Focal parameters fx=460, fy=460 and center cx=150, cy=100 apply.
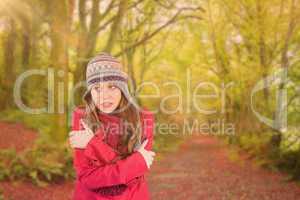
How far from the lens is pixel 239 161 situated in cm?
1581

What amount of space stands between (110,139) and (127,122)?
17 centimetres

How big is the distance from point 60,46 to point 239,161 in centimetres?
792

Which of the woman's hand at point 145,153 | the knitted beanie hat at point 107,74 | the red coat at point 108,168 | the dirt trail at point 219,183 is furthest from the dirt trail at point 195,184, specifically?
the woman's hand at point 145,153

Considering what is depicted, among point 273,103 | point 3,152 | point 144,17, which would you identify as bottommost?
point 3,152

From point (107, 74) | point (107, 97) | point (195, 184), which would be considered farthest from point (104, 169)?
point (195, 184)

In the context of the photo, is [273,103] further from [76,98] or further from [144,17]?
[144,17]

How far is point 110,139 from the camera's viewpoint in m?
3.26

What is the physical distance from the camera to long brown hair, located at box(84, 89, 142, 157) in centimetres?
322

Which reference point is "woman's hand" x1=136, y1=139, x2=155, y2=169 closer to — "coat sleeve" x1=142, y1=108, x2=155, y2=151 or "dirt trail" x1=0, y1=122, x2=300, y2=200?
"coat sleeve" x1=142, y1=108, x2=155, y2=151

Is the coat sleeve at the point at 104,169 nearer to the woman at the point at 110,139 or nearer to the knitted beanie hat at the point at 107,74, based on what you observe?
the woman at the point at 110,139

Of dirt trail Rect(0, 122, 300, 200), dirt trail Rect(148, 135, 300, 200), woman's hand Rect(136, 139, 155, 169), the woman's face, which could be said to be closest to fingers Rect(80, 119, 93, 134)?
the woman's face

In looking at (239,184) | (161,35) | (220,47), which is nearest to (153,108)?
(161,35)

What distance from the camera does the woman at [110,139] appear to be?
10.3 feet

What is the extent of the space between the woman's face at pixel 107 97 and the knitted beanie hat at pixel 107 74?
0.04 m
